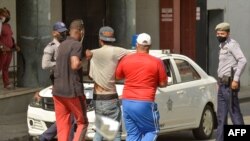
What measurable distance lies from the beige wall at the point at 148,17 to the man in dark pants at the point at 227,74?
1288 cm

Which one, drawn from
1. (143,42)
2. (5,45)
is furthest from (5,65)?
(143,42)

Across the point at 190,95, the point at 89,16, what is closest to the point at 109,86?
the point at 190,95

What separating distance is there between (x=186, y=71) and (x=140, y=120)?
3879 mm

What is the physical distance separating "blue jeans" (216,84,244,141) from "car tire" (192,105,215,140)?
185 centimetres

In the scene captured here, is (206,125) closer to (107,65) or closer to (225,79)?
(225,79)

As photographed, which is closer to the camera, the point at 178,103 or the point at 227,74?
the point at 227,74

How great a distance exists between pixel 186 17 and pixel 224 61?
1373cm

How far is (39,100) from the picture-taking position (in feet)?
37.9

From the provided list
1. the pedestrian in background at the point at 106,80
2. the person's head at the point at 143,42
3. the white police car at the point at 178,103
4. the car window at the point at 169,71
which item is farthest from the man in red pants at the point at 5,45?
the person's head at the point at 143,42

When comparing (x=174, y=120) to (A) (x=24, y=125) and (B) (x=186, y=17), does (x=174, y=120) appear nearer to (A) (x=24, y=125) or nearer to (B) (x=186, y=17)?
(A) (x=24, y=125)

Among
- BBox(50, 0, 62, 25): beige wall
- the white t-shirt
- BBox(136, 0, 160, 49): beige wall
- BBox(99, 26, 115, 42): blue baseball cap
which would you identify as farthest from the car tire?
BBox(136, 0, 160, 49): beige wall

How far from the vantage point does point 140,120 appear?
8.89 metres

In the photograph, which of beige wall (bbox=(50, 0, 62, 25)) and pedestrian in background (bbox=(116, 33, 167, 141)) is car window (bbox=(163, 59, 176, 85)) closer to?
pedestrian in background (bbox=(116, 33, 167, 141))

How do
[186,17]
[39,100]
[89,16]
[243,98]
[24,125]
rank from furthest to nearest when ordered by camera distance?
[186,17] → [89,16] → [243,98] → [24,125] → [39,100]
